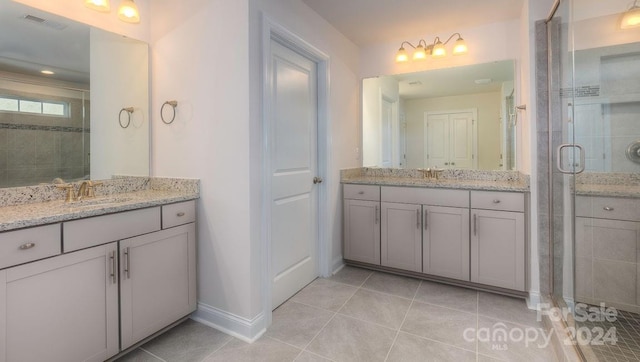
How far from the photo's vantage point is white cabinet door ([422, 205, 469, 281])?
2525 mm

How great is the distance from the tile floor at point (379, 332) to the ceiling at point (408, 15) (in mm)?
2365

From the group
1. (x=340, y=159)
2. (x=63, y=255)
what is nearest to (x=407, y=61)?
(x=340, y=159)

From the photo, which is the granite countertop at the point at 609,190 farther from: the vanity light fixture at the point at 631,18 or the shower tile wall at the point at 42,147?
the shower tile wall at the point at 42,147

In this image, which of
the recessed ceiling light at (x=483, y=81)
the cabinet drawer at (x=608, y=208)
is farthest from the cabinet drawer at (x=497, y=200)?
the recessed ceiling light at (x=483, y=81)

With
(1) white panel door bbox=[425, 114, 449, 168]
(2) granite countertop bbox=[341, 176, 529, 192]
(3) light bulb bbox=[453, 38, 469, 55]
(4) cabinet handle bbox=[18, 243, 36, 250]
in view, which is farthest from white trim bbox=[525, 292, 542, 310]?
(4) cabinet handle bbox=[18, 243, 36, 250]

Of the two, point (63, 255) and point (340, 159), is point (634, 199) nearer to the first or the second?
point (340, 159)

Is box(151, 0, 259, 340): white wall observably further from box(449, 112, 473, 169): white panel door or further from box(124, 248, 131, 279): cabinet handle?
box(449, 112, 473, 169): white panel door

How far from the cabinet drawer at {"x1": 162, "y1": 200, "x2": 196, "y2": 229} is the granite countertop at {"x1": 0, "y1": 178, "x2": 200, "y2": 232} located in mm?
38

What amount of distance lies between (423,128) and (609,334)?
210 centimetres

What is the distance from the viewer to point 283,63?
7.59ft

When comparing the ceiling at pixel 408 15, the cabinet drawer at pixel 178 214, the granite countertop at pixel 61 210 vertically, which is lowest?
the cabinet drawer at pixel 178 214

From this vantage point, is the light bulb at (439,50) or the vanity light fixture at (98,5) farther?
the light bulb at (439,50)

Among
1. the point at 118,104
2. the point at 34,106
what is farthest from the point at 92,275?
the point at 118,104

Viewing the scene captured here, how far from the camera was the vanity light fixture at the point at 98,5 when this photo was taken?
179 cm
